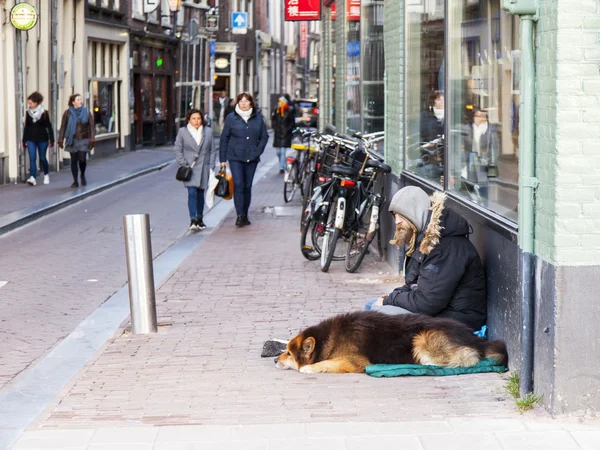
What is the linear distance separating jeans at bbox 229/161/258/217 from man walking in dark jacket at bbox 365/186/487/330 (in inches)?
329

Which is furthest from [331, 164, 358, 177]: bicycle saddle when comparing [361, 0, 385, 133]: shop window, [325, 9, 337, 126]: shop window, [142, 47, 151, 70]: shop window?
[142, 47, 151, 70]: shop window

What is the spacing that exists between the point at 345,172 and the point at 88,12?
20495 mm

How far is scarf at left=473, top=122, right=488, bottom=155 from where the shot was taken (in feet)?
24.7

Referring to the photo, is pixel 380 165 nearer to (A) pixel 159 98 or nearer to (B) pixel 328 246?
(B) pixel 328 246

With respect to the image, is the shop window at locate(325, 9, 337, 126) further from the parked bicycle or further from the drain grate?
the parked bicycle

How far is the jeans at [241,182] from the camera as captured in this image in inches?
590

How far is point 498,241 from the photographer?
6484 mm

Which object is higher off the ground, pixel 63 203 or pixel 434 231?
pixel 434 231

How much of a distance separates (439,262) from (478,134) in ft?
5.01

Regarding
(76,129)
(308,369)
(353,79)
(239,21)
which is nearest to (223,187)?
(353,79)

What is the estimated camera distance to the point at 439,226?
6465 mm

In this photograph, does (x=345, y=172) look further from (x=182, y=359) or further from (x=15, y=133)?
(x=15, y=133)

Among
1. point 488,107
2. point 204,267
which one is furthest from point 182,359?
point 204,267

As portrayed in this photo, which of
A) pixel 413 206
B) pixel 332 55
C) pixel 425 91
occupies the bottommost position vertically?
pixel 413 206
